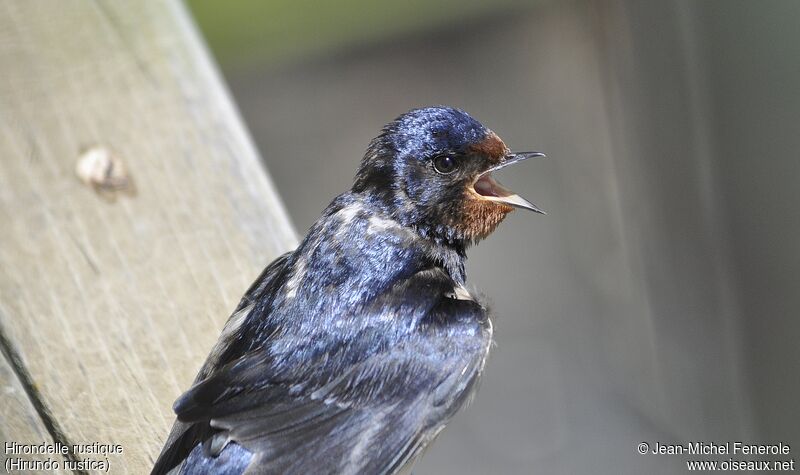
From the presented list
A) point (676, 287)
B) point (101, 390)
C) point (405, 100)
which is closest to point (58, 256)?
point (101, 390)

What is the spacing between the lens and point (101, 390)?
1.67 metres

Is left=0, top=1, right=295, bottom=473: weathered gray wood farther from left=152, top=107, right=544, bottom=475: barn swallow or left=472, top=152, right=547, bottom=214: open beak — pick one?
left=472, top=152, right=547, bottom=214: open beak

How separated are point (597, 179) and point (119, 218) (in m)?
2.45

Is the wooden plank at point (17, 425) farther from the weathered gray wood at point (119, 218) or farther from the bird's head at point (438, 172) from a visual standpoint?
the bird's head at point (438, 172)

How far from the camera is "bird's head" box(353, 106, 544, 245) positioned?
1995 millimetres

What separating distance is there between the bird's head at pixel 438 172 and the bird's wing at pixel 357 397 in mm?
206

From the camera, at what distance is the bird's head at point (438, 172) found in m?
2.00

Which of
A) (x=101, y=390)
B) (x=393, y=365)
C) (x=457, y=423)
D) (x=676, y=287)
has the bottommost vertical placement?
(x=457, y=423)

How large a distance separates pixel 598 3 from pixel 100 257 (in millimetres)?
2530

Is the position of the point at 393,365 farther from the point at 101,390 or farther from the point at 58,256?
the point at 58,256

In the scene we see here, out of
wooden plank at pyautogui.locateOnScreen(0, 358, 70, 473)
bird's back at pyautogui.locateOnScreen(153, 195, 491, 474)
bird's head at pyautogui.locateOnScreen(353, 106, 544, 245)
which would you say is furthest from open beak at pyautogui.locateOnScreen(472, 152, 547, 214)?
wooden plank at pyautogui.locateOnScreen(0, 358, 70, 473)

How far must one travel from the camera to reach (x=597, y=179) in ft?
13.4

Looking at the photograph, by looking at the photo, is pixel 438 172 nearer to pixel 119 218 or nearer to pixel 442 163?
pixel 442 163

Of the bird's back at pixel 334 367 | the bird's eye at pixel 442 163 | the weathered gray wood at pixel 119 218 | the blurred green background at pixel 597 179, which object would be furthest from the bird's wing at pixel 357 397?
the blurred green background at pixel 597 179
